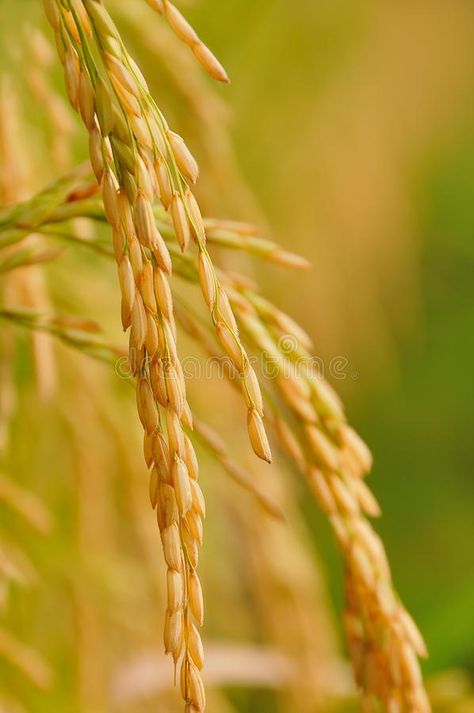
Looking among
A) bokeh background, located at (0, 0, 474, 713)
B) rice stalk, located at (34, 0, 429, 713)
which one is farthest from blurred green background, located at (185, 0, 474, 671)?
rice stalk, located at (34, 0, 429, 713)

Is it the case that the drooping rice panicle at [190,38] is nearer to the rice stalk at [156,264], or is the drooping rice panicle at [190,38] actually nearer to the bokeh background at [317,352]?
the rice stalk at [156,264]

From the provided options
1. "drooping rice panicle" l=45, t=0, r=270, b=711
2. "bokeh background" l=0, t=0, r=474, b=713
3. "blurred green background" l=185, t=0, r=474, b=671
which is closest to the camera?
"drooping rice panicle" l=45, t=0, r=270, b=711

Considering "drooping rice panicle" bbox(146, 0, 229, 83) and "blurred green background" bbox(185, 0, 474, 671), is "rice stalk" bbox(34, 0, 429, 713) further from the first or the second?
"blurred green background" bbox(185, 0, 474, 671)

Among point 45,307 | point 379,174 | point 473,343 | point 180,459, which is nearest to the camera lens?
point 180,459

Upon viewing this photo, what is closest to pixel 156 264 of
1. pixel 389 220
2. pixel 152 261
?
pixel 152 261

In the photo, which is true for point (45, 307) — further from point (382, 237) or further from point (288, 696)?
point (382, 237)

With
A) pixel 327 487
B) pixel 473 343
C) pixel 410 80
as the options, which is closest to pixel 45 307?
pixel 327 487

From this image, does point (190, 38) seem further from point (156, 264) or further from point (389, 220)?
point (389, 220)

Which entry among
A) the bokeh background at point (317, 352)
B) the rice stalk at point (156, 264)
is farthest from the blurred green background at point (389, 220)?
the rice stalk at point (156, 264)
